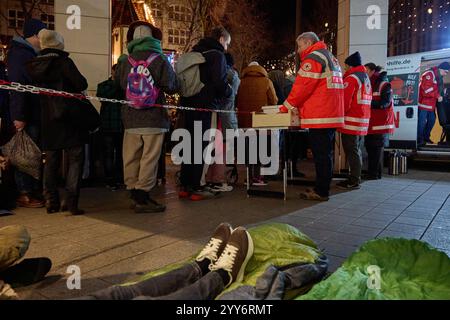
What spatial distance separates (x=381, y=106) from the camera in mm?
8141

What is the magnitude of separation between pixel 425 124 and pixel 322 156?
745cm

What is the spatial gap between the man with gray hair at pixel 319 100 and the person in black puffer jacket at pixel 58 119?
288 centimetres

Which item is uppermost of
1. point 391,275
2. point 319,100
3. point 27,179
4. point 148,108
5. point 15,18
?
point 15,18

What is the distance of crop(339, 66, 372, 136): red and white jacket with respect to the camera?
7.09 m

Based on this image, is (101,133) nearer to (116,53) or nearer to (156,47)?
(156,47)

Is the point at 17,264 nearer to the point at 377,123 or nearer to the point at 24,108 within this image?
the point at 24,108

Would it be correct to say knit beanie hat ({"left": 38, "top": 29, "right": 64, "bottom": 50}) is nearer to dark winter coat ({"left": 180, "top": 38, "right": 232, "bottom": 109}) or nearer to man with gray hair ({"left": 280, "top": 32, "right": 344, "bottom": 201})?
dark winter coat ({"left": 180, "top": 38, "right": 232, "bottom": 109})

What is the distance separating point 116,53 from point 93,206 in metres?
9.95

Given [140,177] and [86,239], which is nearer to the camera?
[86,239]

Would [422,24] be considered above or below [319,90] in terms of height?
above

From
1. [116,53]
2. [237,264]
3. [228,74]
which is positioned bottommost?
[237,264]

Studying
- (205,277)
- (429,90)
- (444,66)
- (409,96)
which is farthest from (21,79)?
(429,90)

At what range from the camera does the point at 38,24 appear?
577 cm
